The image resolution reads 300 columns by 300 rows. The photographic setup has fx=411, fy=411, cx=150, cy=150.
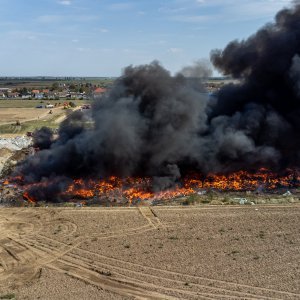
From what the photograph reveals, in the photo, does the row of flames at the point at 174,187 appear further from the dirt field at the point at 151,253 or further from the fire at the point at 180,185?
the dirt field at the point at 151,253

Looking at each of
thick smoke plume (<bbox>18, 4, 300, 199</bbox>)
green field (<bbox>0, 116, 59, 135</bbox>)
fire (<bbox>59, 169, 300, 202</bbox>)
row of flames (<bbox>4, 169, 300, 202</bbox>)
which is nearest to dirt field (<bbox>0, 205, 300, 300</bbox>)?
row of flames (<bbox>4, 169, 300, 202</bbox>)

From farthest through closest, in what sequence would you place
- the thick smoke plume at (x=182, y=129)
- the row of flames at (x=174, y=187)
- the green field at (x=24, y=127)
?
the green field at (x=24, y=127)
the thick smoke plume at (x=182, y=129)
the row of flames at (x=174, y=187)

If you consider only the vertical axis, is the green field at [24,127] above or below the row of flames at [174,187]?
above

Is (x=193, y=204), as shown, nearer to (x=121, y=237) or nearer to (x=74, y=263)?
(x=121, y=237)

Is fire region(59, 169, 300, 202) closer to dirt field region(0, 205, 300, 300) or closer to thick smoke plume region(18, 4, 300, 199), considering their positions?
thick smoke plume region(18, 4, 300, 199)

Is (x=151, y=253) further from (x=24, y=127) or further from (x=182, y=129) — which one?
(x=24, y=127)

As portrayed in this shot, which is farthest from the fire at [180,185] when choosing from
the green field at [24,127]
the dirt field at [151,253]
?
the green field at [24,127]

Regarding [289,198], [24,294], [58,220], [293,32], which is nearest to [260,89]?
[293,32]
